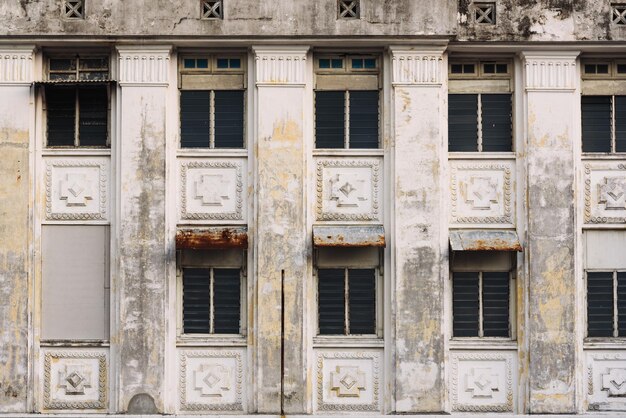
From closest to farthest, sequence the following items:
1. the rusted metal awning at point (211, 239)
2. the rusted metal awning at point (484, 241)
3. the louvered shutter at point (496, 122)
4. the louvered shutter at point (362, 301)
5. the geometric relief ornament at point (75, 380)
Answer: the rusted metal awning at point (211, 239)
the rusted metal awning at point (484, 241)
the geometric relief ornament at point (75, 380)
the louvered shutter at point (362, 301)
the louvered shutter at point (496, 122)

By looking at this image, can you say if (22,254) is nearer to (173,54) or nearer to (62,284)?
(62,284)

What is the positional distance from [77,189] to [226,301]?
3.77 metres

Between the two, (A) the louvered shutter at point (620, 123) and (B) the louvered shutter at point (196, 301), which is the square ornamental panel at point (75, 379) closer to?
(B) the louvered shutter at point (196, 301)

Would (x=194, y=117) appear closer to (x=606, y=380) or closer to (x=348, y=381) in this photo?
(x=348, y=381)

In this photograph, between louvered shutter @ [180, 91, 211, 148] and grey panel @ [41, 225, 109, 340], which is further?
louvered shutter @ [180, 91, 211, 148]

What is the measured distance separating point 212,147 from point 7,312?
5.23 m

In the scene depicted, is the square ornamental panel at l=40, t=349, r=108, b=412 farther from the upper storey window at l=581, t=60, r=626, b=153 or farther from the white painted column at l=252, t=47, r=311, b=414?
the upper storey window at l=581, t=60, r=626, b=153

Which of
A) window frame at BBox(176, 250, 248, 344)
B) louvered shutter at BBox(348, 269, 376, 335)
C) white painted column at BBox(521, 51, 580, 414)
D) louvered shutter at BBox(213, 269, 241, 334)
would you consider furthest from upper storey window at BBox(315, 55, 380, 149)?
louvered shutter at BBox(213, 269, 241, 334)

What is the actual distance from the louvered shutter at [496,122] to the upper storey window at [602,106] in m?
1.57

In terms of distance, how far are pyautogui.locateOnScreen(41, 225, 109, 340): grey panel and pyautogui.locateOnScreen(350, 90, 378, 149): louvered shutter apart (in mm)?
5467

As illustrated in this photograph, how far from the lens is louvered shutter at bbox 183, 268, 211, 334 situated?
19688 mm

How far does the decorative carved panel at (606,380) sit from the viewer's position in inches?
773

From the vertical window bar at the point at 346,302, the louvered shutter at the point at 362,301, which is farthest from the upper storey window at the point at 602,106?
the vertical window bar at the point at 346,302

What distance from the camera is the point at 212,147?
65.0 feet
